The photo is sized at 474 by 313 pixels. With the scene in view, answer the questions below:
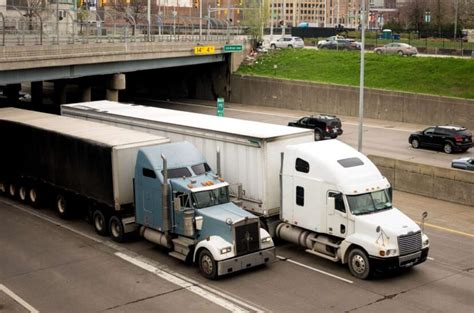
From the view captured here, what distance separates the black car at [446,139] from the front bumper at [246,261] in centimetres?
2463

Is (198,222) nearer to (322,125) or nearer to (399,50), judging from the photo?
(322,125)

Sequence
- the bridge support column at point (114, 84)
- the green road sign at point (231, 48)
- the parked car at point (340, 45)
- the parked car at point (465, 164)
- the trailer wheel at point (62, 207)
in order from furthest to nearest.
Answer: the parked car at point (340, 45) < the green road sign at point (231, 48) < the bridge support column at point (114, 84) < the parked car at point (465, 164) < the trailer wheel at point (62, 207)

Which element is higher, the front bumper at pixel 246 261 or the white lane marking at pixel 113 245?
the front bumper at pixel 246 261

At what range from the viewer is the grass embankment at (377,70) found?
5481 centimetres

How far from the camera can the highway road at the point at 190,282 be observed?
1669 centimetres

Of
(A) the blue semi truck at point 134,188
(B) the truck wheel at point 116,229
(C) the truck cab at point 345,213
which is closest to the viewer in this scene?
(C) the truck cab at point 345,213

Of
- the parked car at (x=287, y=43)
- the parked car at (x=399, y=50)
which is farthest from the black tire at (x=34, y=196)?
the parked car at (x=287, y=43)

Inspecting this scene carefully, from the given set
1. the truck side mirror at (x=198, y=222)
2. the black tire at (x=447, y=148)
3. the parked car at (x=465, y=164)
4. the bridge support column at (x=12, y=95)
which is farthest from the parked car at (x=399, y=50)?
the truck side mirror at (x=198, y=222)

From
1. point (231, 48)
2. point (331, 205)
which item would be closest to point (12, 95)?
point (231, 48)

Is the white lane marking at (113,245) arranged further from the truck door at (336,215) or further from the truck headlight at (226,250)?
the truck door at (336,215)

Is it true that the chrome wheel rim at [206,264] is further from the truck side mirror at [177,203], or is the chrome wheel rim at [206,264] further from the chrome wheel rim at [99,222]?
the chrome wheel rim at [99,222]

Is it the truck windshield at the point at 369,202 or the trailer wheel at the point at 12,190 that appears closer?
the truck windshield at the point at 369,202

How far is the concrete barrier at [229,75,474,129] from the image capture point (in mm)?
50219

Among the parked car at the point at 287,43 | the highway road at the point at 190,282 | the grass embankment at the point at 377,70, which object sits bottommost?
the highway road at the point at 190,282
